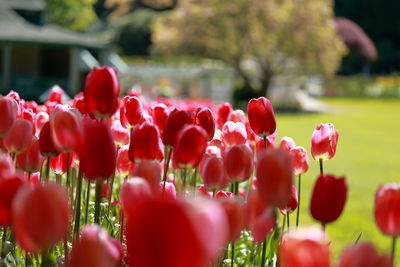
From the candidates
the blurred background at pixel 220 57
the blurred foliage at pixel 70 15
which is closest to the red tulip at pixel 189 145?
the blurred background at pixel 220 57

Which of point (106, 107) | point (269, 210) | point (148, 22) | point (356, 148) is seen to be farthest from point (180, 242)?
point (148, 22)

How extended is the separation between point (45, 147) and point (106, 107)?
260mm

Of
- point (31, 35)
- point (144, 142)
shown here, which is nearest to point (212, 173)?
point (144, 142)

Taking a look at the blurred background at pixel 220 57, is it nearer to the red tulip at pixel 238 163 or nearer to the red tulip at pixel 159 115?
the red tulip at pixel 159 115

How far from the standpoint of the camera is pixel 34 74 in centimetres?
2973

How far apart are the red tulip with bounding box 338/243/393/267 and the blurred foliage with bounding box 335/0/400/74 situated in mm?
52591

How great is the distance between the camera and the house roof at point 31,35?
26906 mm

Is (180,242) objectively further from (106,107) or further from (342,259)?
(106,107)

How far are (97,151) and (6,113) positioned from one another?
615 mm

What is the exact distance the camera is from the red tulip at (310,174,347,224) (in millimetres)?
1448

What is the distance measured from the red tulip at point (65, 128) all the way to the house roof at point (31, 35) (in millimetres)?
26285

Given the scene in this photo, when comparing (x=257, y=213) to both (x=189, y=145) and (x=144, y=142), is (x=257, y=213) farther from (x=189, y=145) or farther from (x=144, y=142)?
(x=144, y=142)

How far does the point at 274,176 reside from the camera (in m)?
1.21

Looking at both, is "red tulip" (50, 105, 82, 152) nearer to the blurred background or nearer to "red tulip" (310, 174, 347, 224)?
"red tulip" (310, 174, 347, 224)
